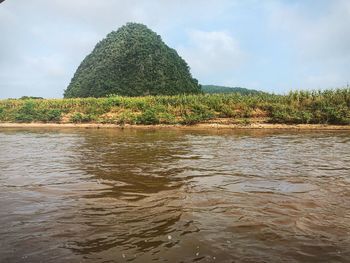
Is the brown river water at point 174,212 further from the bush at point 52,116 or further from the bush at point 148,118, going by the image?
the bush at point 52,116

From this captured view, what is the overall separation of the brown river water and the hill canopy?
159 ft

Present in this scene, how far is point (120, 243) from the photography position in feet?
13.7

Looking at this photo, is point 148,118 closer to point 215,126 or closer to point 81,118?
point 215,126

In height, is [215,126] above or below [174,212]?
above

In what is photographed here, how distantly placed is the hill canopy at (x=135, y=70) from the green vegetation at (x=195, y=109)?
22213 millimetres

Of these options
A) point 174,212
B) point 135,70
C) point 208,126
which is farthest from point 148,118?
point 135,70

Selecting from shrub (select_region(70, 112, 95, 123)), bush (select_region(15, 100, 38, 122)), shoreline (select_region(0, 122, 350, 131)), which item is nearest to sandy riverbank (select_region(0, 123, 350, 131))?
shoreline (select_region(0, 122, 350, 131))

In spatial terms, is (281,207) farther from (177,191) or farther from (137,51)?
(137,51)

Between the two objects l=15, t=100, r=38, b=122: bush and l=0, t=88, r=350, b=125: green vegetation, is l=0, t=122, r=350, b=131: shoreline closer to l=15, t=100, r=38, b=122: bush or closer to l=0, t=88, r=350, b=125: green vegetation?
l=0, t=88, r=350, b=125: green vegetation

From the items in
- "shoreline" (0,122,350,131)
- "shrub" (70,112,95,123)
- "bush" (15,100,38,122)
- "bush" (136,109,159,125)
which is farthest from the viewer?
"bush" (15,100,38,122)

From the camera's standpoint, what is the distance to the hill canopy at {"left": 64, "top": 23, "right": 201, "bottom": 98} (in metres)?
58.4

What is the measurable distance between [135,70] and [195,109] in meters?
32.4

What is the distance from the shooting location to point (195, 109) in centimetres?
3153

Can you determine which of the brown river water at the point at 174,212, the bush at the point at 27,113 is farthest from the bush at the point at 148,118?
the brown river water at the point at 174,212
